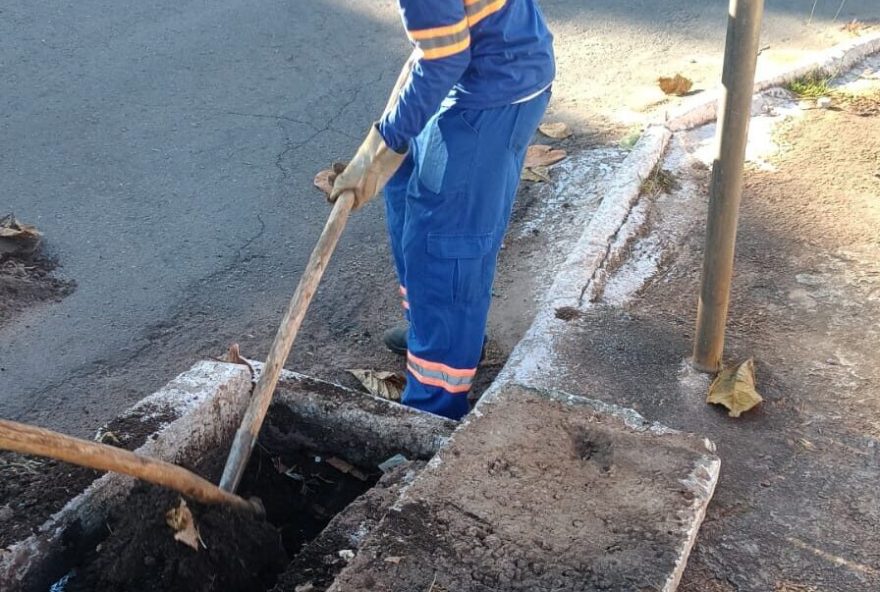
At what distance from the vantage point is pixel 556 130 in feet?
17.0

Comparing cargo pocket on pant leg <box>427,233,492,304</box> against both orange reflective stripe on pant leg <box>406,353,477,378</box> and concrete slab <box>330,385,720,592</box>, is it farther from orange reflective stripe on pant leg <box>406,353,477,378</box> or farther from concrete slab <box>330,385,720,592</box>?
concrete slab <box>330,385,720,592</box>

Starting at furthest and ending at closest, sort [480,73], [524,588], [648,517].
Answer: [480,73] → [648,517] → [524,588]

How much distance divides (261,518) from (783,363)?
181 centimetres

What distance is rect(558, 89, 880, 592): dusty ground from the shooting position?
8.10 feet

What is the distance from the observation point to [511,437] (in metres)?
2.33

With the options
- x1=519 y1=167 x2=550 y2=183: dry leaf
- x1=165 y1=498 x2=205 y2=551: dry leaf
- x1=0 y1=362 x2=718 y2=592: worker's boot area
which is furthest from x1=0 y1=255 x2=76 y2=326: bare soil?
x1=519 y1=167 x2=550 y2=183: dry leaf

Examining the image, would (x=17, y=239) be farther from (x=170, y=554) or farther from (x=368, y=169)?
(x=170, y=554)

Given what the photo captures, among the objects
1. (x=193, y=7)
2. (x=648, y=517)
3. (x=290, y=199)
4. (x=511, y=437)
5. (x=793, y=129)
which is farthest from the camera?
(x=193, y=7)

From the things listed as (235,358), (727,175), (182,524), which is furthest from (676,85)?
(182,524)

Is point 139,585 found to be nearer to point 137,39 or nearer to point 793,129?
point 793,129

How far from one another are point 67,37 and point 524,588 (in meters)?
5.28

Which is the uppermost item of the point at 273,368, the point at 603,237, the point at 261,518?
the point at 273,368

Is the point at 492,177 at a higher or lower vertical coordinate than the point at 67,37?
higher

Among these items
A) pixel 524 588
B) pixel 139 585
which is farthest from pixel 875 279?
pixel 139 585
